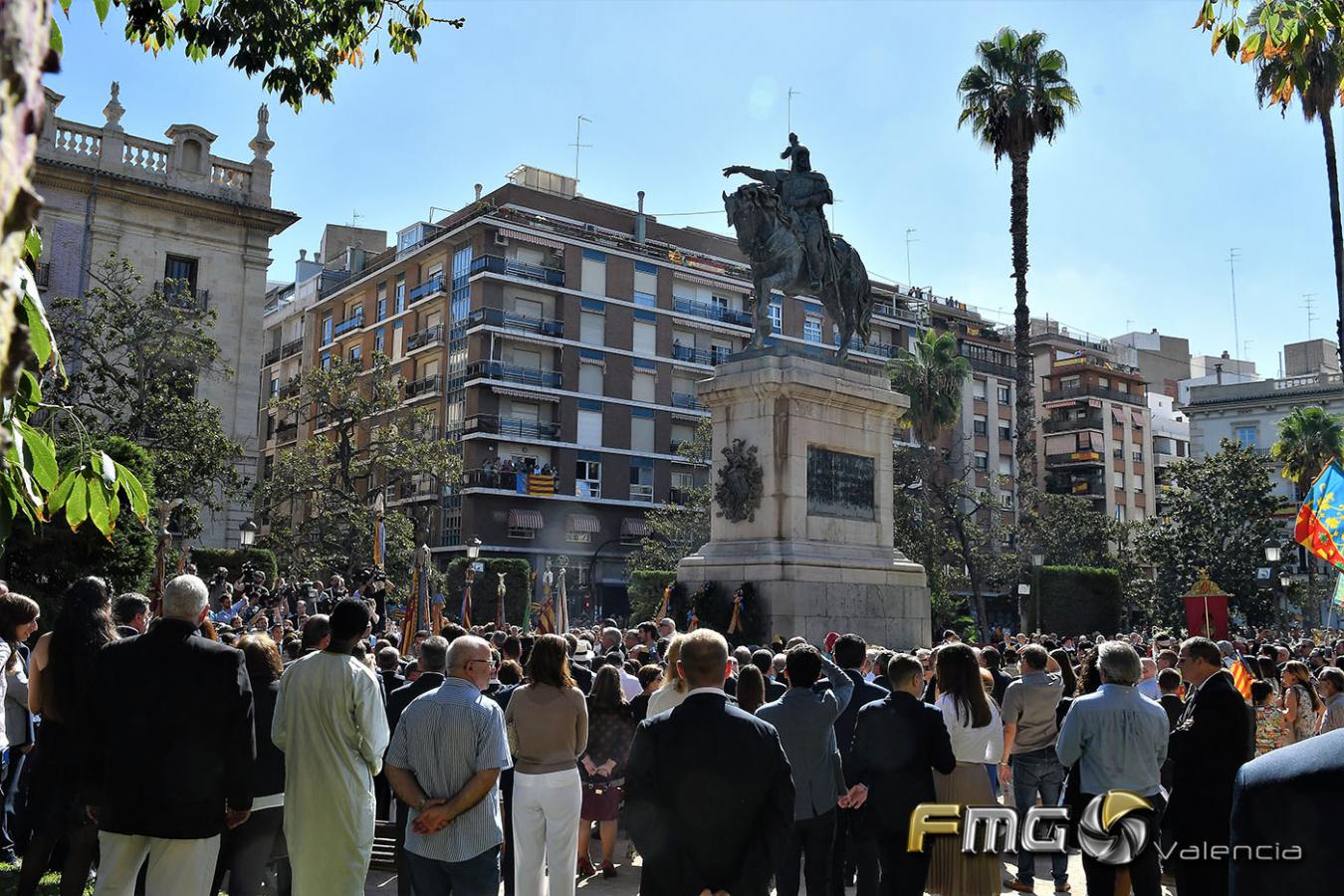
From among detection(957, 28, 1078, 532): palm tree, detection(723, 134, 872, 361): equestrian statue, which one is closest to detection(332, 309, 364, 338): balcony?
detection(957, 28, 1078, 532): palm tree

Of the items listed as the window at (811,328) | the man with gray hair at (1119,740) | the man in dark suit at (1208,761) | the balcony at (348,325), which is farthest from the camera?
the window at (811,328)

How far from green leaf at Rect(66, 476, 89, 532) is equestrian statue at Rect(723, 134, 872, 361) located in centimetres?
1521

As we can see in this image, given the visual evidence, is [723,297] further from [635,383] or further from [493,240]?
[493,240]

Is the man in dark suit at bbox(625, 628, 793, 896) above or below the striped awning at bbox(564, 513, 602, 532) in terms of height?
below

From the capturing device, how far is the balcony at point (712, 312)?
63219 millimetres

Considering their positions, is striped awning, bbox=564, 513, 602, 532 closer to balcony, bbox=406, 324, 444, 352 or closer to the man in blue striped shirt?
balcony, bbox=406, 324, 444, 352

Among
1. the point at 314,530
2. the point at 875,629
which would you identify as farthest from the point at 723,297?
the point at 875,629

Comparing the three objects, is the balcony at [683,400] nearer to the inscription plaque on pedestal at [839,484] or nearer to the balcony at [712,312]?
the balcony at [712,312]

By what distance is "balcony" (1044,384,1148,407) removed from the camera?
3132 inches

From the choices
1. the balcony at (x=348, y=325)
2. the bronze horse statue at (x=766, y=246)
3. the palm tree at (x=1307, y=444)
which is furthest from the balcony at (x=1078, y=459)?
the bronze horse statue at (x=766, y=246)

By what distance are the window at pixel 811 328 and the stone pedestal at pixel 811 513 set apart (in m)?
50.5

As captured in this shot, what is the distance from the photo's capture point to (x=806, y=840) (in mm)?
6426

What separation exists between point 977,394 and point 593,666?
6905 centimetres

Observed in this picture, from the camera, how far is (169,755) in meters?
5.00
